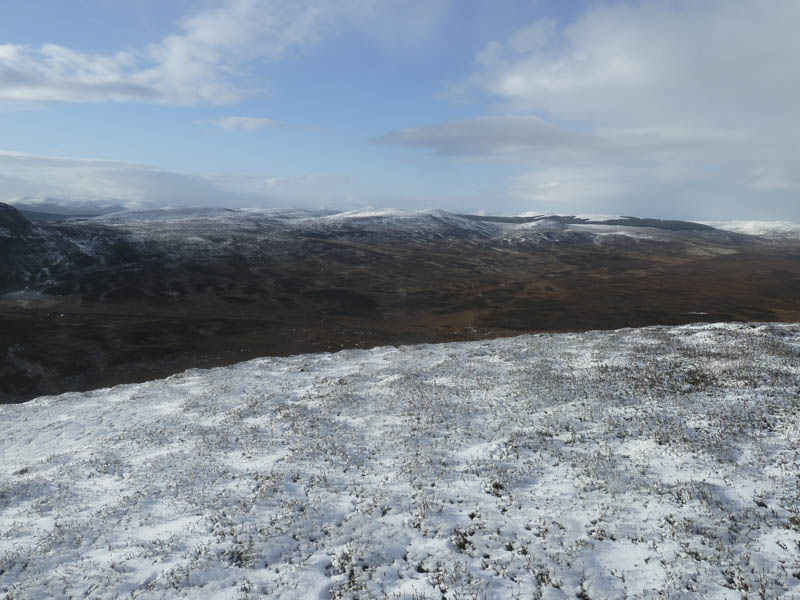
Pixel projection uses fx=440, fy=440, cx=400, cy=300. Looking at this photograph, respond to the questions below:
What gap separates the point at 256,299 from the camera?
7131 centimetres

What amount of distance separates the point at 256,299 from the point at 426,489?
206 feet

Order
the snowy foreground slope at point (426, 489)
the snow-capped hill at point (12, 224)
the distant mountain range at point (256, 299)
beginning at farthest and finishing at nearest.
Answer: the snow-capped hill at point (12, 224), the distant mountain range at point (256, 299), the snowy foreground slope at point (426, 489)

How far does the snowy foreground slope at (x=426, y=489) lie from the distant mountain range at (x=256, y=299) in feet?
77.9

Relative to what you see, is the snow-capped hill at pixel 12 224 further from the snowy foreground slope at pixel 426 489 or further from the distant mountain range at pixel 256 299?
the snowy foreground slope at pixel 426 489

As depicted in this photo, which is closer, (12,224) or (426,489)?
(426,489)

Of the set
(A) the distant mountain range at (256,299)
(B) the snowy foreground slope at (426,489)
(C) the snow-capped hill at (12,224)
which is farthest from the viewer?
(C) the snow-capped hill at (12,224)

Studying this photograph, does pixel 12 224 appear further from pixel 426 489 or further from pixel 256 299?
pixel 426 489

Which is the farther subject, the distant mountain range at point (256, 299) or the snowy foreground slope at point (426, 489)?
the distant mountain range at point (256, 299)

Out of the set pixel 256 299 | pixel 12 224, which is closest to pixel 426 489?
pixel 256 299

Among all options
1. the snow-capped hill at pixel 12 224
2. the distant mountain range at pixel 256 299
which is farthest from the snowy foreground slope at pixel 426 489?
the snow-capped hill at pixel 12 224

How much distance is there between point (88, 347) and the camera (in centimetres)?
4603

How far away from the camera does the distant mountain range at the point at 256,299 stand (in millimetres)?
46250

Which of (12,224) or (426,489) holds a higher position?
(12,224)

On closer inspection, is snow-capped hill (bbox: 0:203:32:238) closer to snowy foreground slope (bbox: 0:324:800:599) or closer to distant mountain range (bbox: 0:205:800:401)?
distant mountain range (bbox: 0:205:800:401)
